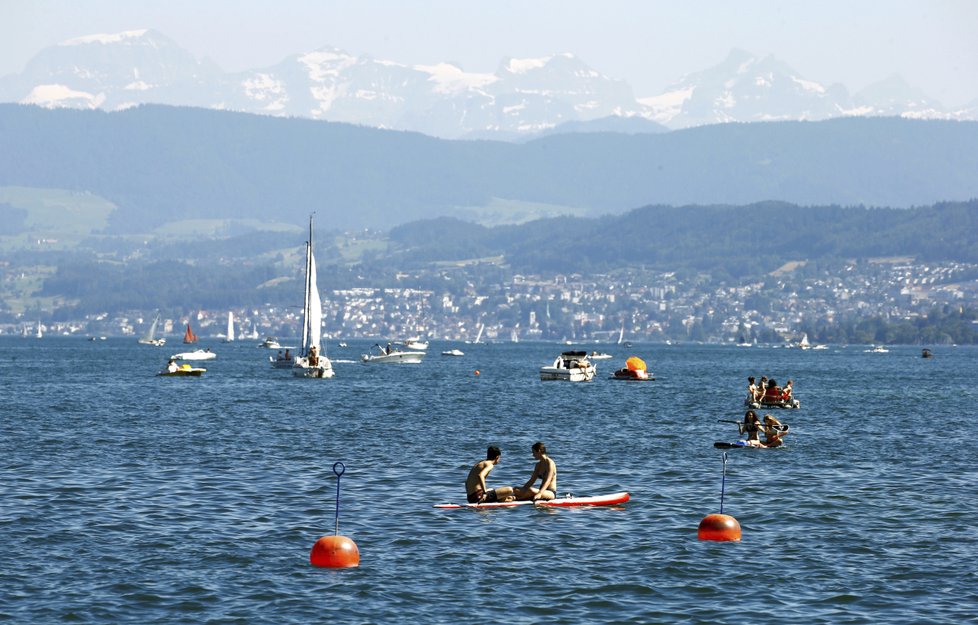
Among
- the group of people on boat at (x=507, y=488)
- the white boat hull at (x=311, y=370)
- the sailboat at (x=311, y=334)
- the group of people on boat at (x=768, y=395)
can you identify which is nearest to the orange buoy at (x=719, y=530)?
the group of people on boat at (x=507, y=488)

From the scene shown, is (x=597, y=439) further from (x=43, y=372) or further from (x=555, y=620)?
(x=43, y=372)

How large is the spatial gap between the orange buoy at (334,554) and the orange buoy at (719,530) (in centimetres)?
1074

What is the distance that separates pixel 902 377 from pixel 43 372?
10639 cm

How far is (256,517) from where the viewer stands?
157 ft

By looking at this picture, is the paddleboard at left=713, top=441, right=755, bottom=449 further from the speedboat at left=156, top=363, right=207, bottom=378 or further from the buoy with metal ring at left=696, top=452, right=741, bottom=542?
the speedboat at left=156, top=363, right=207, bottom=378

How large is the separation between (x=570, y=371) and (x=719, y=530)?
12224cm

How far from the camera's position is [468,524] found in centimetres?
4684

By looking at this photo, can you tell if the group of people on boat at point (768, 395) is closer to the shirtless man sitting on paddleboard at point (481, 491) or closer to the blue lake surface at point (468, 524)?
the blue lake surface at point (468, 524)

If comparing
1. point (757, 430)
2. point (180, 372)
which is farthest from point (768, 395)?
point (180, 372)

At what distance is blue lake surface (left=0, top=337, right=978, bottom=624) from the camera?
35656 mm

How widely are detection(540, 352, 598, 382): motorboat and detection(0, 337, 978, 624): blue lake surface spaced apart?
231 feet

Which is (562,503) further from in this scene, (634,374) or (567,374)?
(634,374)

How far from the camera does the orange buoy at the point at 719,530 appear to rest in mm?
44000

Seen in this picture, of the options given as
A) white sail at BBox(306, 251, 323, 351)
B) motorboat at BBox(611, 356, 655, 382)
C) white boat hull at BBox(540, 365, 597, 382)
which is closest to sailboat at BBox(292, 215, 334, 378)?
white sail at BBox(306, 251, 323, 351)
